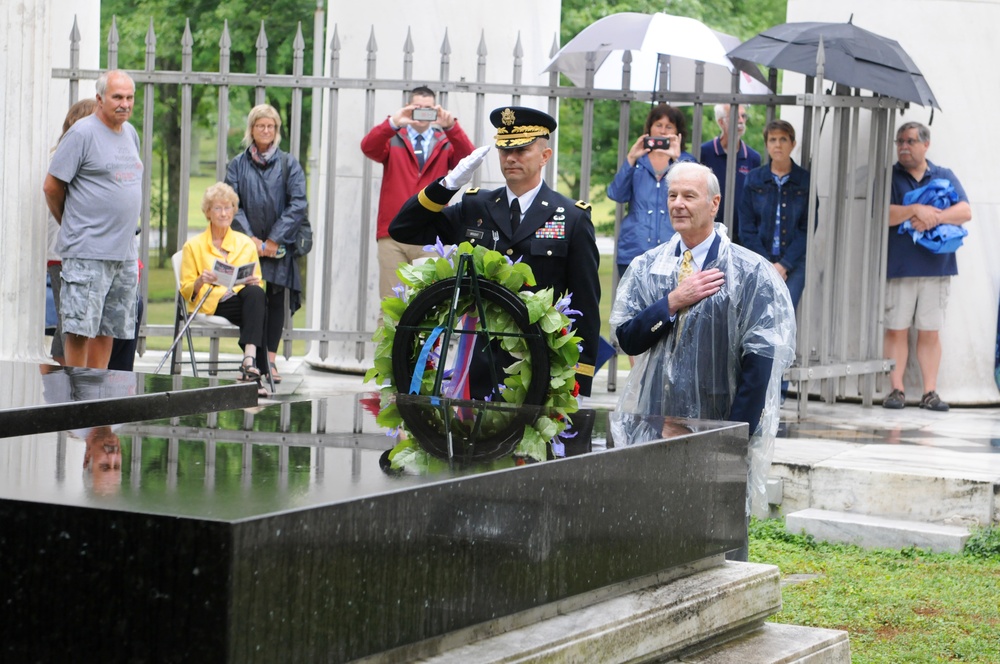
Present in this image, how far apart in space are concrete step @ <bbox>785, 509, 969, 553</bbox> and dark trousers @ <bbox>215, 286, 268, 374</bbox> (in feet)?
12.8

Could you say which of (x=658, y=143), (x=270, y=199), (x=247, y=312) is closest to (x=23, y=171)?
(x=247, y=312)

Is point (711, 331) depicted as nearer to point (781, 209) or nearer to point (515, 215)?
point (515, 215)

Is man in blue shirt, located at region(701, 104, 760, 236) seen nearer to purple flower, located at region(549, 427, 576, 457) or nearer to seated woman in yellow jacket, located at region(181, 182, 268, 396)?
seated woman in yellow jacket, located at region(181, 182, 268, 396)

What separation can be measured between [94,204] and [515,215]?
345 cm

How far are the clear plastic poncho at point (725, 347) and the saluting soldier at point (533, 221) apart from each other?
12.3 inches

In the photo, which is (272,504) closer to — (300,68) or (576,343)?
(576,343)

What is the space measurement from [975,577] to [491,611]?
13.2ft

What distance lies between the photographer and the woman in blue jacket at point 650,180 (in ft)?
32.6

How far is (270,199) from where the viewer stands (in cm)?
1027

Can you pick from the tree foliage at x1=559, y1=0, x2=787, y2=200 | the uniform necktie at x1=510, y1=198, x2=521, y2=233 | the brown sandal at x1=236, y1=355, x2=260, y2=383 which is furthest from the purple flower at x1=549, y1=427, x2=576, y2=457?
the tree foliage at x1=559, y1=0, x2=787, y2=200

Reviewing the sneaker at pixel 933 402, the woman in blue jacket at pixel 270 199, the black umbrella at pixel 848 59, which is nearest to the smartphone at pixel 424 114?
the woman in blue jacket at pixel 270 199

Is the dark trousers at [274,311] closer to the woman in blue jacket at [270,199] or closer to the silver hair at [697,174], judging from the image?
the woman in blue jacket at [270,199]

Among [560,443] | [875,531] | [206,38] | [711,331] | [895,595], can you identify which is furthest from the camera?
[206,38]

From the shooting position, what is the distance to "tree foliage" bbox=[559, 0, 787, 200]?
927 inches
